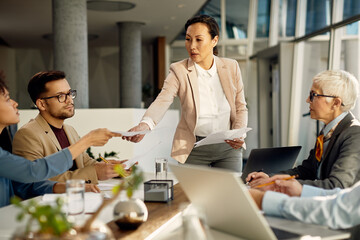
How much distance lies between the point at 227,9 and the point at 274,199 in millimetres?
11773

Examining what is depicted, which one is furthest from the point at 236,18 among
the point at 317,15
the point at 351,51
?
the point at 351,51

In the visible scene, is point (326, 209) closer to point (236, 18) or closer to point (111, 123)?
point (111, 123)

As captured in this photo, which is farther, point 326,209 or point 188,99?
point 188,99

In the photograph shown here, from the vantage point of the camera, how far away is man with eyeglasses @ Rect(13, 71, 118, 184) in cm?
241

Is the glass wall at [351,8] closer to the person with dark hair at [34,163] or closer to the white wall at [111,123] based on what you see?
the white wall at [111,123]

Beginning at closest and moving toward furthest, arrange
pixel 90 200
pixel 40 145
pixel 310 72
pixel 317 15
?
pixel 90 200 → pixel 40 145 → pixel 317 15 → pixel 310 72

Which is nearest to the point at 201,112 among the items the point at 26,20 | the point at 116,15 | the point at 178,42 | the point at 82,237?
the point at 82,237

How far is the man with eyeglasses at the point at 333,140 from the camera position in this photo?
1.90 m

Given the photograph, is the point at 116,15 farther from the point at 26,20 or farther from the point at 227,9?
the point at 227,9

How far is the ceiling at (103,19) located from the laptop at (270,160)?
767cm

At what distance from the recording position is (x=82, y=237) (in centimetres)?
85

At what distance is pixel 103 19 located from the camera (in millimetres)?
11242

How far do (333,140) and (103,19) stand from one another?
998cm

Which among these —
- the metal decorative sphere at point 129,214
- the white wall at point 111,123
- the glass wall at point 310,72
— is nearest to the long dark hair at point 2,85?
the metal decorative sphere at point 129,214
